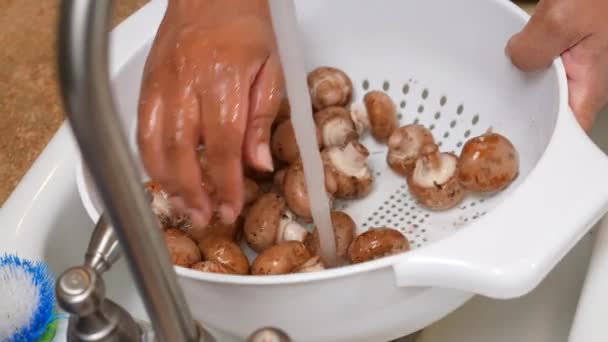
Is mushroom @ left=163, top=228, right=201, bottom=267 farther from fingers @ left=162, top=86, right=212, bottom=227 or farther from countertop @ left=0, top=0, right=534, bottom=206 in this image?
countertop @ left=0, top=0, right=534, bottom=206

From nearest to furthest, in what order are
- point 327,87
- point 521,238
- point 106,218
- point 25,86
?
point 106,218, point 521,238, point 327,87, point 25,86

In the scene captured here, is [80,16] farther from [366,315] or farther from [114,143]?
[366,315]

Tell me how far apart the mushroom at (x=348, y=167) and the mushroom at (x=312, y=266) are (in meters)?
0.08

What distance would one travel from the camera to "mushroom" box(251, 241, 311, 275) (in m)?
0.49

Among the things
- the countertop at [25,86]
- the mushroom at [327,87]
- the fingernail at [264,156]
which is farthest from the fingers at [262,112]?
the countertop at [25,86]

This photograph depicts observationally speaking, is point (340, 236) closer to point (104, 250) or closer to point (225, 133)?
point (225, 133)

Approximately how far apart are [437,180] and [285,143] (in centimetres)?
12

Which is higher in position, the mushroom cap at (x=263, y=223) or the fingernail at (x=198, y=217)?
the fingernail at (x=198, y=217)

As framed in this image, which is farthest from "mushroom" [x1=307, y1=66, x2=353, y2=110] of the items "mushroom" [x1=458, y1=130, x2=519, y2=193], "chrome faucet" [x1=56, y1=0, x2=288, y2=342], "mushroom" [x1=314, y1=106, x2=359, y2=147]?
"chrome faucet" [x1=56, y1=0, x2=288, y2=342]

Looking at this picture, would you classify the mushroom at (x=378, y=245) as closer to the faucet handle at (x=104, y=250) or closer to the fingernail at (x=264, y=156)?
the fingernail at (x=264, y=156)

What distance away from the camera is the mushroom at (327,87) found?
1.95 feet

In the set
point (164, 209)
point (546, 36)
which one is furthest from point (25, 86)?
point (546, 36)

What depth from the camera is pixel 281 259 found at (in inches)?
19.4

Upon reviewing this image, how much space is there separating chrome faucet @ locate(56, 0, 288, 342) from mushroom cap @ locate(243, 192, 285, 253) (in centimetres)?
20
